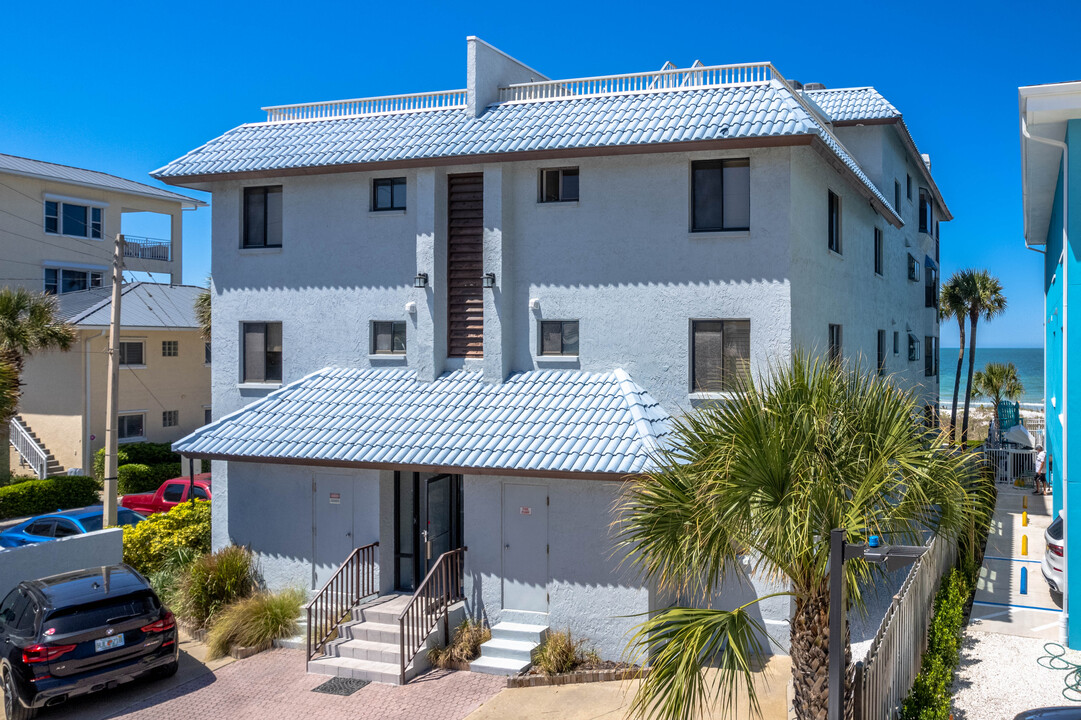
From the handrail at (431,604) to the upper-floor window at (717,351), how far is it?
5.08m

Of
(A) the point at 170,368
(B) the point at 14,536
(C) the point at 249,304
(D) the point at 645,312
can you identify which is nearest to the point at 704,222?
(D) the point at 645,312

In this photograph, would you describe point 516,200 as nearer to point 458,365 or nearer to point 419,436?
point 458,365

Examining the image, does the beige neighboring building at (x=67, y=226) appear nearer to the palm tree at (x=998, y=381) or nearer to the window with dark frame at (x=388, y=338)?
the window with dark frame at (x=388, y=338)

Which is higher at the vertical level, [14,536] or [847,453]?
[847,453]

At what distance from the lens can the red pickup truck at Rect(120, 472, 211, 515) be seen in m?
23.3

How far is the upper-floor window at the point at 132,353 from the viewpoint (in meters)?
33.7

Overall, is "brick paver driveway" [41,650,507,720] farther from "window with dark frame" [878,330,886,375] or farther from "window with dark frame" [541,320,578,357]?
"window with dark frame" [878,330,886,375]

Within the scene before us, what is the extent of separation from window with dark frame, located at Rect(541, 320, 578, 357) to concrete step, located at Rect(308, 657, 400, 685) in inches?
243

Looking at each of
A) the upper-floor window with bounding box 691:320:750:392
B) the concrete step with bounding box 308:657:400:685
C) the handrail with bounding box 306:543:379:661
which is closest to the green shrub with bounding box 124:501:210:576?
the handrail with bounding box 306:543:379:661

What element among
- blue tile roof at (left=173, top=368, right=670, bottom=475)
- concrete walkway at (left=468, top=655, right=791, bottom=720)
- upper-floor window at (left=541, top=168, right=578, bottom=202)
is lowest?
concrete walkway at (left=468, top=655, right=791, bottom=720)

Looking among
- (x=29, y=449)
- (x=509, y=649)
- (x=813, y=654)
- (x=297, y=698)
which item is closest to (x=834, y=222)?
(x=509, y=649)

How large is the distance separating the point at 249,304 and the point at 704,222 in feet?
31.2

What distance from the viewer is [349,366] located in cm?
1814

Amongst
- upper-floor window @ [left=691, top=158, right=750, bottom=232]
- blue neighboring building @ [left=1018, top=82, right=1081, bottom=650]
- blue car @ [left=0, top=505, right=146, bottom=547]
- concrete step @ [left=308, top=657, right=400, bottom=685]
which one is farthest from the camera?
blue car @ [left=0, top=505, right=146, bottom=547]
